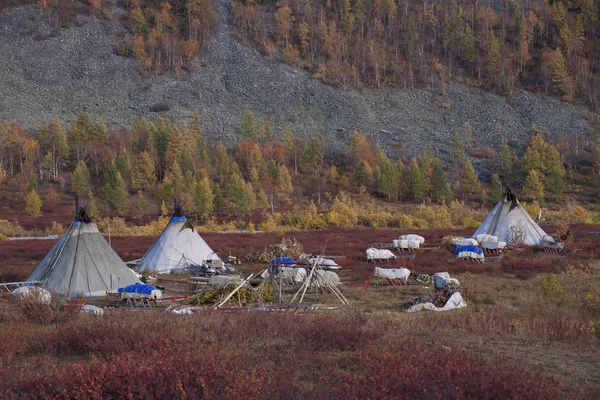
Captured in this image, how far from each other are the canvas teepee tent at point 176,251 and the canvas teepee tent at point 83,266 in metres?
4.64

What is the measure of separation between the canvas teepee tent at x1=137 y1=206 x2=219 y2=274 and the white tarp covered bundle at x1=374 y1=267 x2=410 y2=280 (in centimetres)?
793

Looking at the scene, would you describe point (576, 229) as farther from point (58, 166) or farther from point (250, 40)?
point (250, 40)

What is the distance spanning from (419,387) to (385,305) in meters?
11.4

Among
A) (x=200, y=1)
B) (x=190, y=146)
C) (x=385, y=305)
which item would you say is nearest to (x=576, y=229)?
(x=385, y=305)

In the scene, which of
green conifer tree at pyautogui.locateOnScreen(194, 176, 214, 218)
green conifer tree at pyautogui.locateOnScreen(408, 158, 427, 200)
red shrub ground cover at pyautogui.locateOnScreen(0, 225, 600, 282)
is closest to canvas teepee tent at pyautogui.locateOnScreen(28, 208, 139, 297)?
red shrub ground cover at pyautogui.locateOnScreen(0, 225, 600, 282)

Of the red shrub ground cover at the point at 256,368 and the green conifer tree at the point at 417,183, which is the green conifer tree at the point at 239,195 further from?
the red shrub ground cover at the point at 256,368

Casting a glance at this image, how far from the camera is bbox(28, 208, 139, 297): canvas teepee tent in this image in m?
20.0

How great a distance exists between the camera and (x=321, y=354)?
27.4 ft

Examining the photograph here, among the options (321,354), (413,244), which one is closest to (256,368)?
(321,354)

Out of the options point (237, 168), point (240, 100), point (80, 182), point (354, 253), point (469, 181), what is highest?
point (240, 100)

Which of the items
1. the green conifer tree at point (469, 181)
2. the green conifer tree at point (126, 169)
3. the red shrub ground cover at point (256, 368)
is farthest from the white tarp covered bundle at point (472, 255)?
the green conifer tree at point (126, 169)

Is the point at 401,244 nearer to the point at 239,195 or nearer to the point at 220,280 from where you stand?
the point at 220,280

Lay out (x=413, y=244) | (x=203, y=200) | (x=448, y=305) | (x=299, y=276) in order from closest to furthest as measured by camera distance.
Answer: (x=448, y=305) < (x=299, y=276) < (x=413, y=244) < (x=203, y=200)

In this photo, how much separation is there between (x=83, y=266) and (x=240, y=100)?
86.0m
